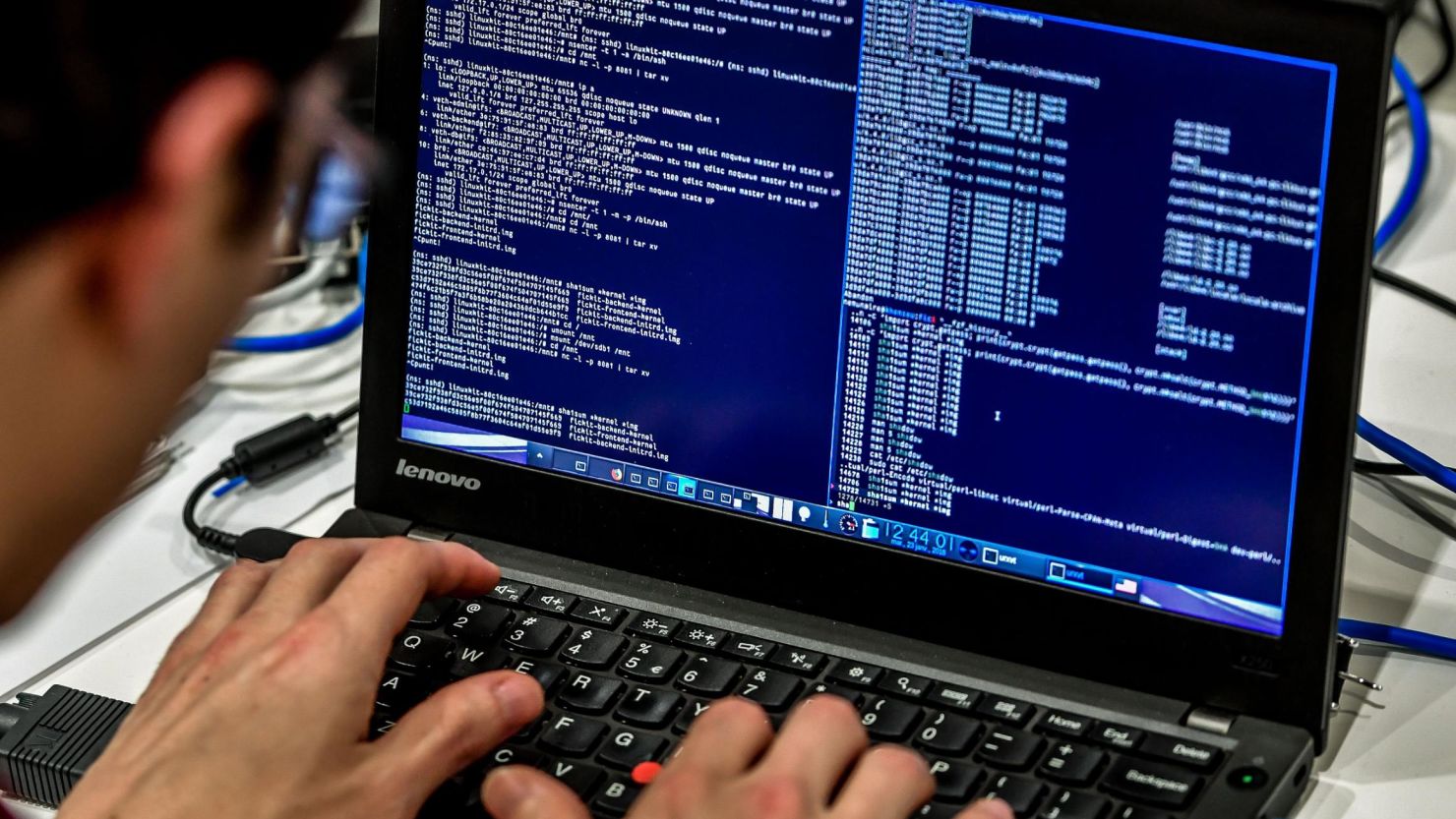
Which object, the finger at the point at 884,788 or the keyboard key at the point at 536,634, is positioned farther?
the keyboard key at the point at 536,634

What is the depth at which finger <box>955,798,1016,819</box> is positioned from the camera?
63cm

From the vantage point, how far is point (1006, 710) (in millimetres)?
716

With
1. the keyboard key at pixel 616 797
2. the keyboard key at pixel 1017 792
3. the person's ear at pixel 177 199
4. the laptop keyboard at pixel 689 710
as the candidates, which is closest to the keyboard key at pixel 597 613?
the laptop keyboard at pixel 689 710

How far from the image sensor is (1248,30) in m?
0.65

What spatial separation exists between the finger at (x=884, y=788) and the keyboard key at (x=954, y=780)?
2 cm

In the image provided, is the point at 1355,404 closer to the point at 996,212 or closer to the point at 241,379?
the point at 996,212

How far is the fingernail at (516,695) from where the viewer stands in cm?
70

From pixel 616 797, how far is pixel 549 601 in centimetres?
14

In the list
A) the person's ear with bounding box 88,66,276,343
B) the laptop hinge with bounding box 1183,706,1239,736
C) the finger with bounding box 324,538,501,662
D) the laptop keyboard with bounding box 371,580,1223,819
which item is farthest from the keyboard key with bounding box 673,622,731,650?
the person's ear with bounding box 88,66,276,343

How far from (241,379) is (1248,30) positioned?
751 millimetres

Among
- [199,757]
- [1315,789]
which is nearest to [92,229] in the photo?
[199,757]

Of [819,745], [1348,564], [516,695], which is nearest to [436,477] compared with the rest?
[516,695]

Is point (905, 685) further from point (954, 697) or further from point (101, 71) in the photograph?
point (101, 71)

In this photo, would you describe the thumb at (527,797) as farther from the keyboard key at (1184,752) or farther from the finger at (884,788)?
the keyboard key at (1184,752)
